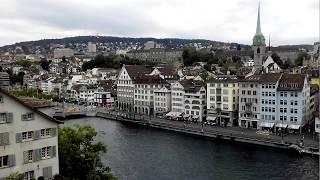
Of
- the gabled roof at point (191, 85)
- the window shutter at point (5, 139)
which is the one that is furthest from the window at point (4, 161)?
the gabled roof at point (191, 85)

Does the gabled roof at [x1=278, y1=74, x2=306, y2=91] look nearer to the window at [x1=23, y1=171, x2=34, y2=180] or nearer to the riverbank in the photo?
the riverbank

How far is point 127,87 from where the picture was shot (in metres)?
94.8

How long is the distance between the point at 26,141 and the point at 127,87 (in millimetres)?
71968

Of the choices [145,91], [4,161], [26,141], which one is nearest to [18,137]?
[26,141]

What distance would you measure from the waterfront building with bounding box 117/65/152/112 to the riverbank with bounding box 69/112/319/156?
12136 millimetres

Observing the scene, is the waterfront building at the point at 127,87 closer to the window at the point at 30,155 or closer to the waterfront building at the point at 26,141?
the waterfront building at the point at 26,141

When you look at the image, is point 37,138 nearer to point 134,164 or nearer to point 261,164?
point 134,164

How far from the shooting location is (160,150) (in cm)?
5509

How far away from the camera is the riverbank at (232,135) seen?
53250mm

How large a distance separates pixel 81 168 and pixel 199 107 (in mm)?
50644

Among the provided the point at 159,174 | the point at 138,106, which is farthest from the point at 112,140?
the point at 138,106

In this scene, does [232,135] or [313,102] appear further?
[313,102]

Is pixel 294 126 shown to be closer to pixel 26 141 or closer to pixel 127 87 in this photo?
pixel 127 87

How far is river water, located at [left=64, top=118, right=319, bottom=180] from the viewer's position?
43.5 m
